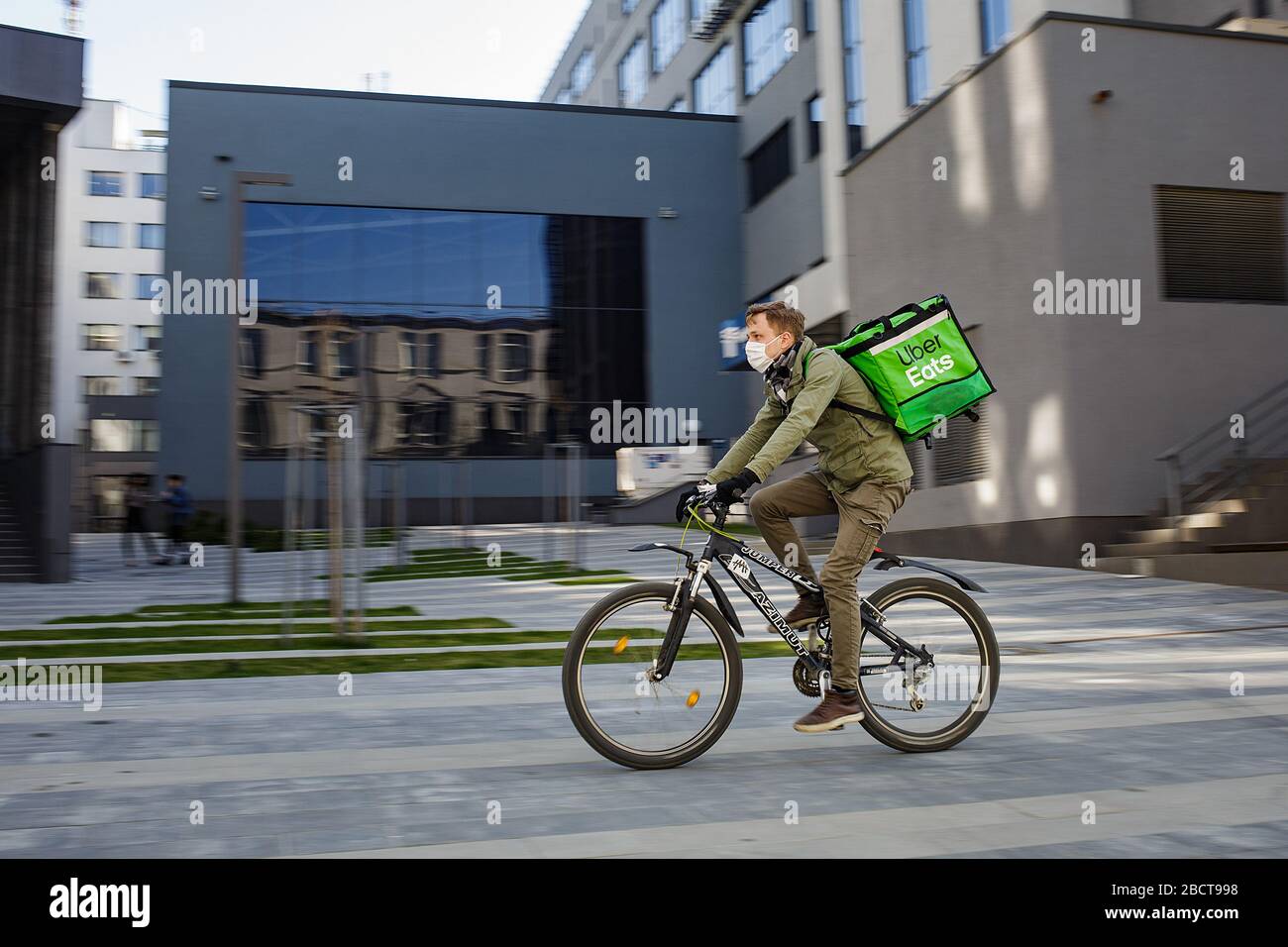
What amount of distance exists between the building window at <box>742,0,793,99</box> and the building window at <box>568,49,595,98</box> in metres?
20.3

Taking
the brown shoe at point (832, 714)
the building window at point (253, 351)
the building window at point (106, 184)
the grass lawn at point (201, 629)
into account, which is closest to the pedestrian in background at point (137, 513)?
the building window at point (253, 351)

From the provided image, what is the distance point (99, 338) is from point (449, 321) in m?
41.7

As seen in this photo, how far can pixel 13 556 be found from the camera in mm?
19219

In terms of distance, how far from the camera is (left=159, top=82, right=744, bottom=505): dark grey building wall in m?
35.2

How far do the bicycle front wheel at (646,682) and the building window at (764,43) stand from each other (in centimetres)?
3153

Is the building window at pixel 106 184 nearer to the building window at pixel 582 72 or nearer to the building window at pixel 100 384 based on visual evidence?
the building window at pixel 100 384

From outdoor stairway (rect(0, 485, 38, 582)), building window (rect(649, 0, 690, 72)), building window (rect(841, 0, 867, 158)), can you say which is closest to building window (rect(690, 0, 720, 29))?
building window (rect(649, 0, 690, 72))

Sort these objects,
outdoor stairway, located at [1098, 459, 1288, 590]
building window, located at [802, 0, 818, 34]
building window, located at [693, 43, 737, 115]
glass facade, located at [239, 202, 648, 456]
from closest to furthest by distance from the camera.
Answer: outdoor stairway, located at [1098, 459, 1288, 590] < building window, located at [802, 0, 818, 34] < glass facade, located at [239, 202, 648, 456] < building window, located at [693, 43, 737, 115]

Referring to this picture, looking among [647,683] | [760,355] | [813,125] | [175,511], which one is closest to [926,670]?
[647,683]

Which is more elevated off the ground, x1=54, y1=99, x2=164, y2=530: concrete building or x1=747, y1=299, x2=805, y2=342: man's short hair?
x1=54, y1=99, x2=164, y2=530: concrete building

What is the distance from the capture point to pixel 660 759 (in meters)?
4.82

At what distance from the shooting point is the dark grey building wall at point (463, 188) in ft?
115

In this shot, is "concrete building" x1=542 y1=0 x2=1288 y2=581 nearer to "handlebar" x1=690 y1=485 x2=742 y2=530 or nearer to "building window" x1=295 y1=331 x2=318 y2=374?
"handlebar" x1=690 y1=485 x2=742 y2=530
